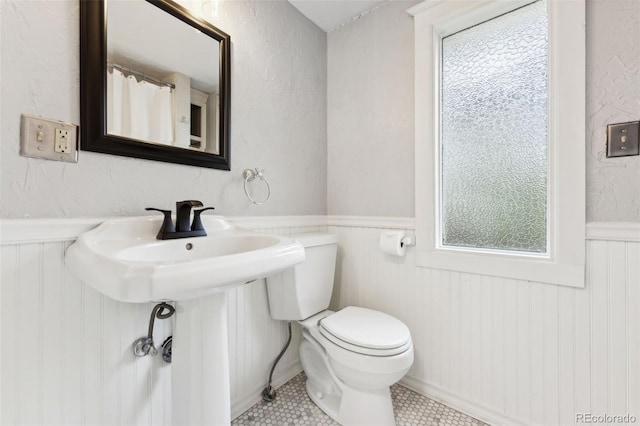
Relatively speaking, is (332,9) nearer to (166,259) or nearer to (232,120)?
(232,120)

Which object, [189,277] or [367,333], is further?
[367,333]

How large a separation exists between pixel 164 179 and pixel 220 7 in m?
0.82

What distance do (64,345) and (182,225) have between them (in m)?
0.47

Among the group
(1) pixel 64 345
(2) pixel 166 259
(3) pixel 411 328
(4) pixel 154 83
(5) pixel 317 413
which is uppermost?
(4) pixel 154 83

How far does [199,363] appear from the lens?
0.83 m

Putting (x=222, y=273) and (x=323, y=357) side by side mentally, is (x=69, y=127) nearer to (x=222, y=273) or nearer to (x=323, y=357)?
(x=222, y=273)

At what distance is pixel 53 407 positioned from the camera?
Result: 0.80 meters

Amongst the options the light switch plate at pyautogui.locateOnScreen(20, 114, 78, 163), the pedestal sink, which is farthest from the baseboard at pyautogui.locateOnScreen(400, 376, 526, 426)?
the light switch plate at pyautogui.locateOnScreen(20, 114, 78, 163)

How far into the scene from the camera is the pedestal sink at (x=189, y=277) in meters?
0.58

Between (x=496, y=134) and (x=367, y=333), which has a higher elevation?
(x=496, y=134)

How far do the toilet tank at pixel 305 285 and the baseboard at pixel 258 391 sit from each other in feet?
1.17

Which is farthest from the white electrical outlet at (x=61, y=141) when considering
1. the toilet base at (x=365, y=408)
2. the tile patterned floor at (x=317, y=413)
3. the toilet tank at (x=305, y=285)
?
the toilet base at (x=365, y=408)

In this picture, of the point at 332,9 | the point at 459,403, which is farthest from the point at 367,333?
the point at 332,9

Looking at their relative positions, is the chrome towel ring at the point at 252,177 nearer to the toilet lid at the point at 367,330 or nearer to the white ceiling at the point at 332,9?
the toilet lid at the point at 367,330
